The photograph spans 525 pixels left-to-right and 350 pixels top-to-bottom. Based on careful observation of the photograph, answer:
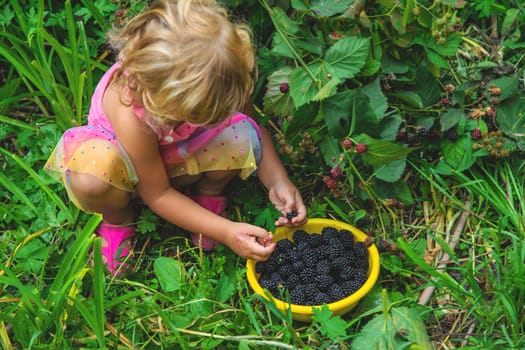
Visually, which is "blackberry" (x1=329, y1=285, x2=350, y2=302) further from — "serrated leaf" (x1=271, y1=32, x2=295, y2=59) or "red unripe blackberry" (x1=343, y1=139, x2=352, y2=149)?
"serrated leaf" (x1=271, y1=32, x2=295, y2=59)

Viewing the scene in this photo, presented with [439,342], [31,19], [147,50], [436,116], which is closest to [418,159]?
[436,116]

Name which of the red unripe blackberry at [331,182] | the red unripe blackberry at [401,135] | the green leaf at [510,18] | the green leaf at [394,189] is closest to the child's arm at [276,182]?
the red unripe blackberry at [331,182]

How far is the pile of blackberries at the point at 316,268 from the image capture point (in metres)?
1.89

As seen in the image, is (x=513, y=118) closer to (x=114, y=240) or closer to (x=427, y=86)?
(x=427, y=86)

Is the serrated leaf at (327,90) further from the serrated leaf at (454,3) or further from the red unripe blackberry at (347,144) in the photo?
the serrated leaf at (454,3)

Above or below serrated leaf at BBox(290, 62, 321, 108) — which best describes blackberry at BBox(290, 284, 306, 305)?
below

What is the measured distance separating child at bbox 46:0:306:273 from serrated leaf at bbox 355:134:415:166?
27cm

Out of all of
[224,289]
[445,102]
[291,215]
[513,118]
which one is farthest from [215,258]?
[513,118]

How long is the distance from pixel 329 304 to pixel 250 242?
263 millimetres

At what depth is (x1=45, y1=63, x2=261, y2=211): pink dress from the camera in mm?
1931

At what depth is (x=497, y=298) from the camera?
5.92 ft

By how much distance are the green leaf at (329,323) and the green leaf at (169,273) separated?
1.38 ft

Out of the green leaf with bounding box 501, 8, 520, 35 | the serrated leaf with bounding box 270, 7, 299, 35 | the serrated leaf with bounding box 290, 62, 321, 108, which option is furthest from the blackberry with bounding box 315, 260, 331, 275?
the green leaf with bounding box 501, 8, 520, 35

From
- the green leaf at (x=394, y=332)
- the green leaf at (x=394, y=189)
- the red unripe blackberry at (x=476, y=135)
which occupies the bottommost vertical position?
the green leaf at (x=394, y=332)
